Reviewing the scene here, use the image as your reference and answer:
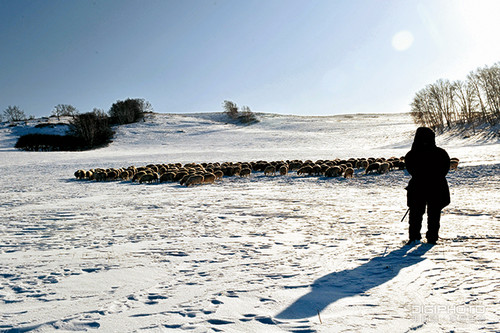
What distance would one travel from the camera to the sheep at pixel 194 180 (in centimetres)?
1684

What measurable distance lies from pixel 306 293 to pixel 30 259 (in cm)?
453

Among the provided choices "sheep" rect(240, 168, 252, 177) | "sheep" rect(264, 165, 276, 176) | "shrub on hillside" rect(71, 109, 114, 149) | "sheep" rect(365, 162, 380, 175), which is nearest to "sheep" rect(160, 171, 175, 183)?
"sheep" rect(240, 168, 252, 177)

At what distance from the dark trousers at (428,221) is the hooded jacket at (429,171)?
7 centimetres

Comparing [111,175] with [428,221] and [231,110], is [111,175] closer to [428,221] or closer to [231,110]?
[428,221]

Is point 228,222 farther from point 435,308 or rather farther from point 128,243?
point 435,308

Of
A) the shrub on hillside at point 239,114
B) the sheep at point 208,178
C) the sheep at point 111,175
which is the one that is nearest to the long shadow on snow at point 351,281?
the sheep at point 208,178

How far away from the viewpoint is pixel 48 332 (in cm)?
315

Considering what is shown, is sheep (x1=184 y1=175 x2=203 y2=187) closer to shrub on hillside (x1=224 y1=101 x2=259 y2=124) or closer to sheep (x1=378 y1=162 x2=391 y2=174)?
sheep (x1=378 y1=162 x2=391 y2=174)

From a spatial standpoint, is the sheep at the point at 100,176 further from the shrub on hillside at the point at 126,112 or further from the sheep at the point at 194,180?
the shrub on hillside at the point at 126,112

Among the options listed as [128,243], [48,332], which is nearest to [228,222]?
[128,243]

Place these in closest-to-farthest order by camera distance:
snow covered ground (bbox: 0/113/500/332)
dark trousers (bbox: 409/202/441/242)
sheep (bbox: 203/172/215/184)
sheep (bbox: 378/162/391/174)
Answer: snow covered ground (bbox: 0/113/500/332) < dark trousers (bbox: 409/202/441/242) < sheep (bbox: 203/172/215/184) < sheep (bbox: 378/162/391/174)

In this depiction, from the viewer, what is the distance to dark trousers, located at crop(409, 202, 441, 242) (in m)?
5.62

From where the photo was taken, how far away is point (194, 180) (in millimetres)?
17109

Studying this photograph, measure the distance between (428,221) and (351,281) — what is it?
2333 mm
